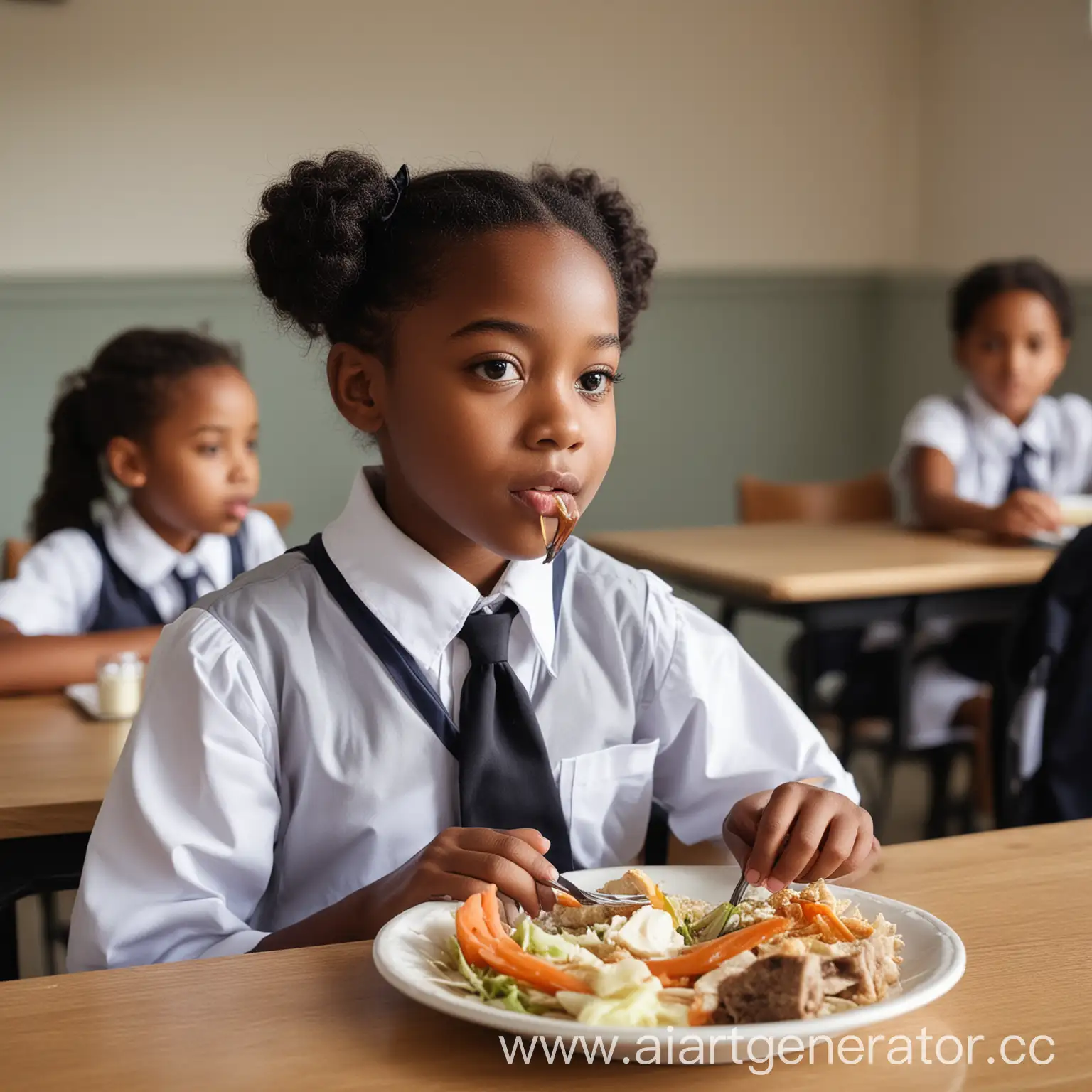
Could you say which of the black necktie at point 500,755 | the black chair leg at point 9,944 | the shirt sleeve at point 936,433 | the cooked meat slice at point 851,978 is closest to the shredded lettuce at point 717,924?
the cooked meat slice at point 851,978

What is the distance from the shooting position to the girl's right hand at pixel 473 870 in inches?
34.3

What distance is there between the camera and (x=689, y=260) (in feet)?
14.8

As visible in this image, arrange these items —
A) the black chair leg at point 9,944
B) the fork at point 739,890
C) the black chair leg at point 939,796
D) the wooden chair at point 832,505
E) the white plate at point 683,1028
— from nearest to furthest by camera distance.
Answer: the white plate at point 683,1028
the fork at point 739,890
the black chair leg at point 9,944
the black chair leg at point 939,796
the wooden chair at point 832,505

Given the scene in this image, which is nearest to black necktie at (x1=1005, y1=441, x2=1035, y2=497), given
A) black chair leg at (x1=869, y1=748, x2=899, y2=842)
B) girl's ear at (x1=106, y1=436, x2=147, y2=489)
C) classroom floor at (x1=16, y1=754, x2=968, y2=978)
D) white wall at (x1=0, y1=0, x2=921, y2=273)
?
black chair leg at (x1=869, y1=748, x2=899, y2=842)

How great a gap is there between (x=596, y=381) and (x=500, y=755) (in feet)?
0.98

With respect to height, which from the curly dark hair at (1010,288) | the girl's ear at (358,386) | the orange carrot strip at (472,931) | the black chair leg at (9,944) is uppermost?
the curly dark hair at (1010,288)

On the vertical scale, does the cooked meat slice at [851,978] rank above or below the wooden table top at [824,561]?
above

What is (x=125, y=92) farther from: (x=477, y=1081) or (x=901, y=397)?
(x=477, y=1081)

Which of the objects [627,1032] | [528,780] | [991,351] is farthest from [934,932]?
[991,351]

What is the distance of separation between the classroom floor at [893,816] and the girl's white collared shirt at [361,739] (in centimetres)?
132

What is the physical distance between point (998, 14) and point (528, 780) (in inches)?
152

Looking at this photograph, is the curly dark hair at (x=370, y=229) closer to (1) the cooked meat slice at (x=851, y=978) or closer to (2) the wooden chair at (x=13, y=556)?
(1) the cooked meat slice at (x=851, y=978)

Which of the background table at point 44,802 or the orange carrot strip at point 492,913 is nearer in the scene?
the orange carrot strip at point 492,913

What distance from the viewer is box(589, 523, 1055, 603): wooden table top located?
2.47 meters
